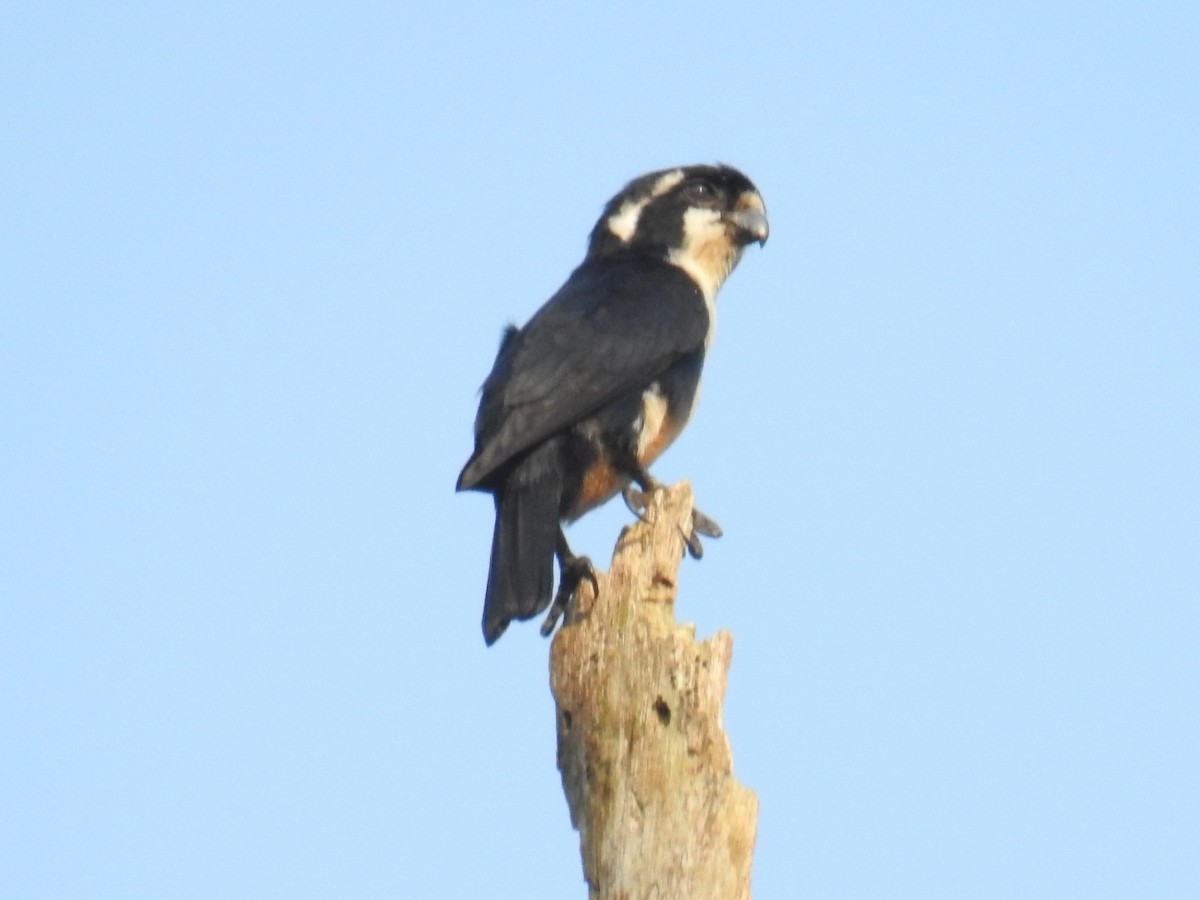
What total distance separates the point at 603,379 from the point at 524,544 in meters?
0.94

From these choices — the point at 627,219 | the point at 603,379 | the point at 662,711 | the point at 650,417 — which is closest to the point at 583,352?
the point at 603,379

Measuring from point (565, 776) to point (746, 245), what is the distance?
3.75 meters

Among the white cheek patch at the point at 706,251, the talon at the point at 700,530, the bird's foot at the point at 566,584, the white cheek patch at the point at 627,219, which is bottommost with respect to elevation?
the bird's foot at the point at 566,584

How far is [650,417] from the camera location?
23.8ft

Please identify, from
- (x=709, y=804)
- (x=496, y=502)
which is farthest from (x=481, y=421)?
(x=709, y=804)

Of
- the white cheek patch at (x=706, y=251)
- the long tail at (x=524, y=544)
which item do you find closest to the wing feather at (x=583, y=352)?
the long tail at (x=524, y=544)

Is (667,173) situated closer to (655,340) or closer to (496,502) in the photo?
(655,340)

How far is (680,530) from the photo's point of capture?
233 inches

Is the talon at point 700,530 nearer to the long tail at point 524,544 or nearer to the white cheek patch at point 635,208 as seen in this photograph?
the long tail at point 524,544

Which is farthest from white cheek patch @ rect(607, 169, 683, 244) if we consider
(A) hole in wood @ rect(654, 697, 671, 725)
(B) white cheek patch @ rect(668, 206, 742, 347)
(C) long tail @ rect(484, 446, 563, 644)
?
(A) hole in wood @ rect(654, 697, 671, 725)

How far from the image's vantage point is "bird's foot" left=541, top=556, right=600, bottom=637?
240 inches

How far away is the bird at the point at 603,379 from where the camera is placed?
6375mm

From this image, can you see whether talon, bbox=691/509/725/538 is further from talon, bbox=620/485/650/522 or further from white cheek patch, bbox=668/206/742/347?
white cheek patch, bbox=668/206/742/347

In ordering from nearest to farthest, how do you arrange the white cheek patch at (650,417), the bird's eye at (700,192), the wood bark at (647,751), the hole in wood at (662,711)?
the wood bark at (647,751)
the hole in wood at (662,711)
the white cheek patch at (650,417)
the bird's eye at (700,192)
